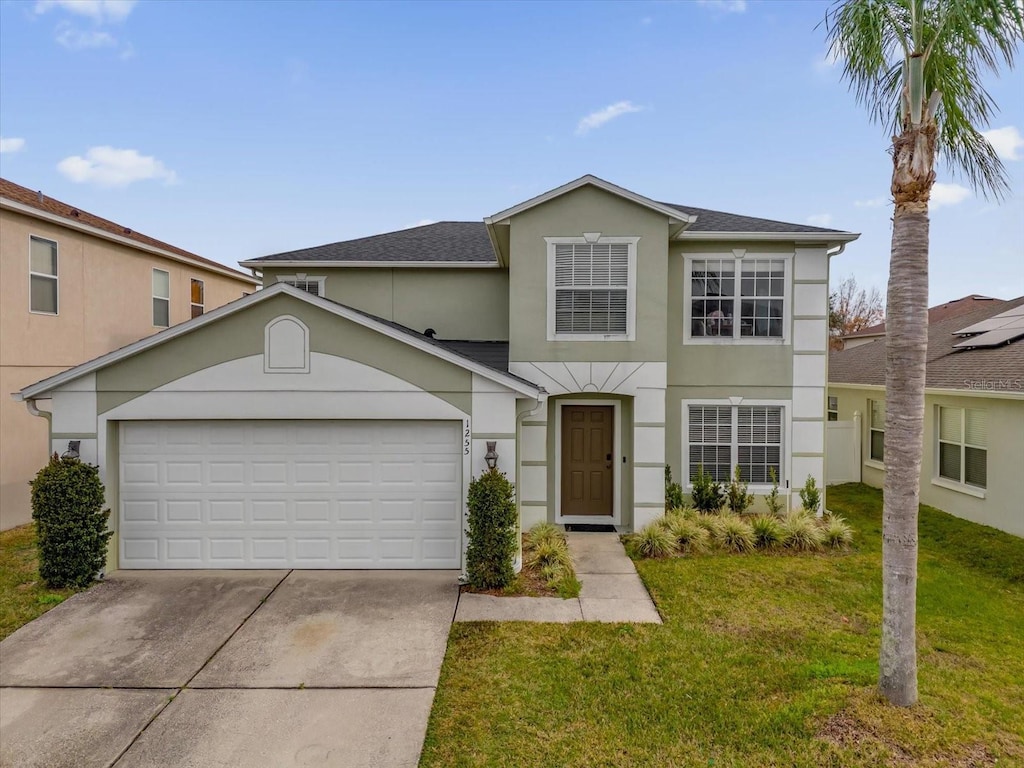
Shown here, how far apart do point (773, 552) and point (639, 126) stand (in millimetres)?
13072

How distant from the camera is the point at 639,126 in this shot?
52.5ft

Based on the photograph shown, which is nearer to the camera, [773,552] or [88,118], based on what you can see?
[773,552]

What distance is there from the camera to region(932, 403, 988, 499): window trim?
33.7 feet

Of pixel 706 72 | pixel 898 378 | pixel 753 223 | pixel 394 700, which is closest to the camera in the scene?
pixel 898 378

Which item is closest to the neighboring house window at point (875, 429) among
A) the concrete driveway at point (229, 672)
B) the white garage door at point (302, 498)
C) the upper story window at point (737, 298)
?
the upper story window at point (737, 298)

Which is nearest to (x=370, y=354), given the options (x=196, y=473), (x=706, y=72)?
(x=196, y=473)

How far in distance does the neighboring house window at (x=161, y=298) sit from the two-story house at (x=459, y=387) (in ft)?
15.8

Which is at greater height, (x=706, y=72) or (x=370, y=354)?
(x=706, y=72)

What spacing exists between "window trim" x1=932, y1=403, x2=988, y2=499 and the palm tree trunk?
8.18 m

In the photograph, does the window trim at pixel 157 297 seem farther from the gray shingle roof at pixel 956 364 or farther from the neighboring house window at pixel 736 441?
the gray shingle roof at pixel 956 364

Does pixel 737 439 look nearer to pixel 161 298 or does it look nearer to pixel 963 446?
pixel 963 446

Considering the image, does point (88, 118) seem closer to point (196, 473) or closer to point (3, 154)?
point (3, 154)

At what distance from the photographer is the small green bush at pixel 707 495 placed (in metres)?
9.98

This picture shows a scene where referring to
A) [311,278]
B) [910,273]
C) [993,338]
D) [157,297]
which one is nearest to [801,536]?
[910,273]
